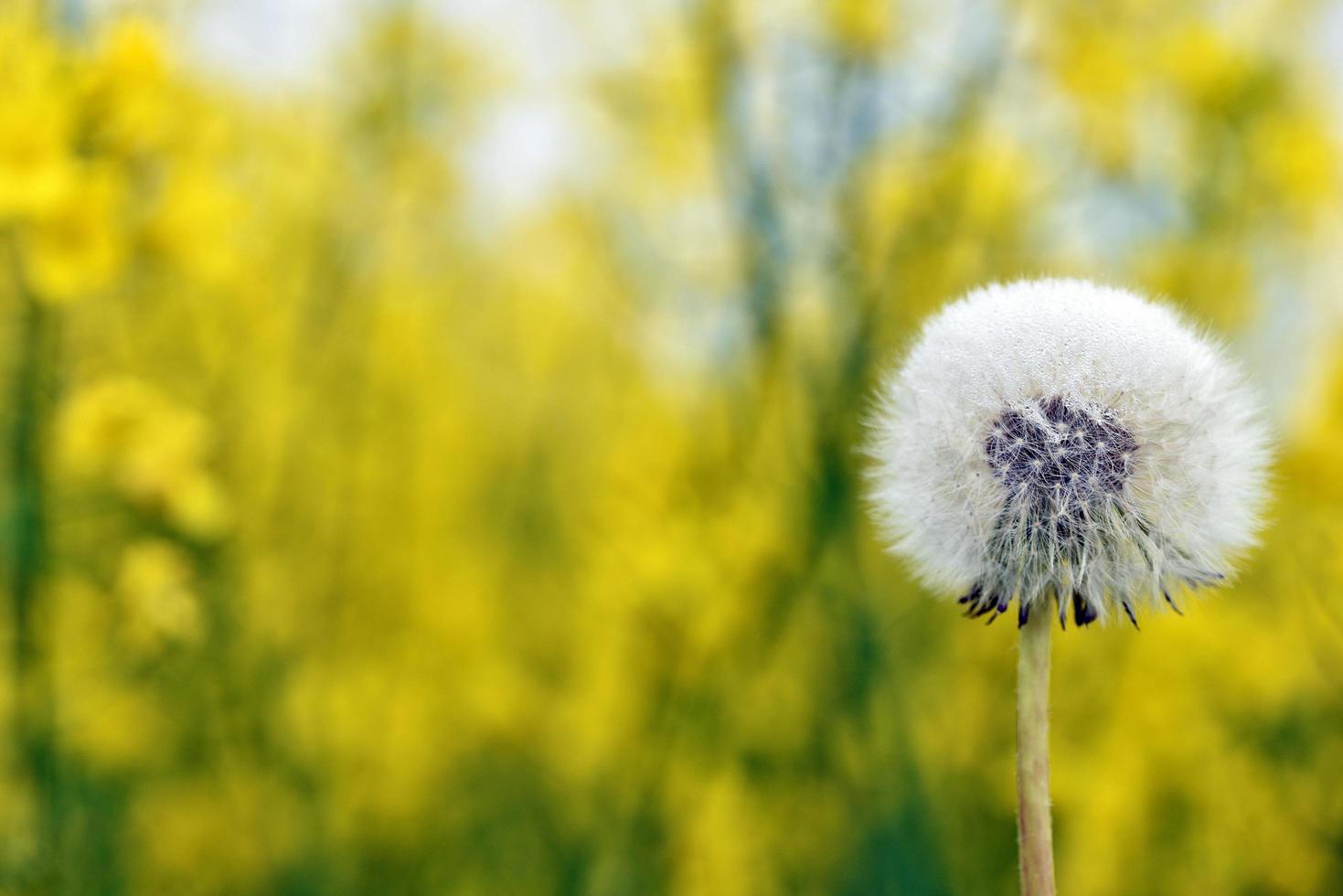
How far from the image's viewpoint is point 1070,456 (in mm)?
654

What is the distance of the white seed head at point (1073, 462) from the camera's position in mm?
606

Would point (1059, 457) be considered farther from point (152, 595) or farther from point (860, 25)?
point (860, 25)

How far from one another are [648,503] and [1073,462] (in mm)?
1859

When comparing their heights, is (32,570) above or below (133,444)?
below

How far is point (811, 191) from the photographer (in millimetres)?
1979

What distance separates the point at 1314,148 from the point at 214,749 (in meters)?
2.53

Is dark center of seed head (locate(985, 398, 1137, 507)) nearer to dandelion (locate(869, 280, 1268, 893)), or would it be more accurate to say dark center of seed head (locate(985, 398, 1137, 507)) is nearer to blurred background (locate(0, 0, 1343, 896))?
dandelion (locate(869, 280, 1268, 893))

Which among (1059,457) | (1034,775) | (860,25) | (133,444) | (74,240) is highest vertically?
(860,25)

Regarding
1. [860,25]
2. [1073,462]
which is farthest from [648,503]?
[1073,462]

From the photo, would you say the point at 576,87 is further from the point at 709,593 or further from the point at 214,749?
the point at 214,749

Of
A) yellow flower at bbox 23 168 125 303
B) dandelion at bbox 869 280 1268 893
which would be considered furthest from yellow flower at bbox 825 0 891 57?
dandelion at bbox 869 280 1268 893

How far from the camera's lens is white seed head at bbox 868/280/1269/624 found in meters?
0.61

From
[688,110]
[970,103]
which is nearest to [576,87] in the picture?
[688,110]

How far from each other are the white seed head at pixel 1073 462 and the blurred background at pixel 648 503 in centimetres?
97
